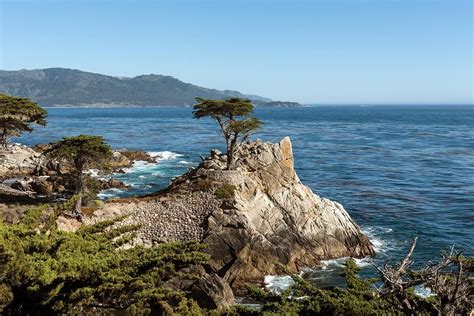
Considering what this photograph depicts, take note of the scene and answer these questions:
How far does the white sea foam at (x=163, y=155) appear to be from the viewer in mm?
72231

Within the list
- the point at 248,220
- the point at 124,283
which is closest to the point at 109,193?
the point at 248,220

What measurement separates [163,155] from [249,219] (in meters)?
47.7

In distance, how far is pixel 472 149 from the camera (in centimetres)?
8275

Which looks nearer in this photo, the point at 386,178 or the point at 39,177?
the point at 39,177

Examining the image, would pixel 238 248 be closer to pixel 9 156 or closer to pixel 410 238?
pixel 410 238

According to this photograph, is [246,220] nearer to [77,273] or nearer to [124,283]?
[124,283]

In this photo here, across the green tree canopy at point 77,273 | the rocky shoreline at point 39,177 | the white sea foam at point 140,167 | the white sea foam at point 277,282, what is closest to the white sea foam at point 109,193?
the rocky shoreline at point 39,177

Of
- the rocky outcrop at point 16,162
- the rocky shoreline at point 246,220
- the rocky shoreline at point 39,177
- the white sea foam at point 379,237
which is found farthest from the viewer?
the rocky outcrop at point 16,162

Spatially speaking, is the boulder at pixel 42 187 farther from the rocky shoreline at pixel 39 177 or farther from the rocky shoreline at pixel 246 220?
the rocky shoreline at pixel 246 220

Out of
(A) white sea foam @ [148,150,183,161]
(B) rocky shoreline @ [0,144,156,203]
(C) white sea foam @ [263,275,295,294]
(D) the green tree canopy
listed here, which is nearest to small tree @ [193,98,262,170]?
(B) rocky shoreline @ [0,144,156,203]

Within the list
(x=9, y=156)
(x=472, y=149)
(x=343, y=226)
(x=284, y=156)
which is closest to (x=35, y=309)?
(x=343, y=226)

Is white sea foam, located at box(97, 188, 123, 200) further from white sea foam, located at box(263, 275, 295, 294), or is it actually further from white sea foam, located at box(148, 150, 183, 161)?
white sea foam, located at box(148, 150, 183, 161)

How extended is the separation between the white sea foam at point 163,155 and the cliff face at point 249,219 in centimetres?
3686

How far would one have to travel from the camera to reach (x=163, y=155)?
246ft
